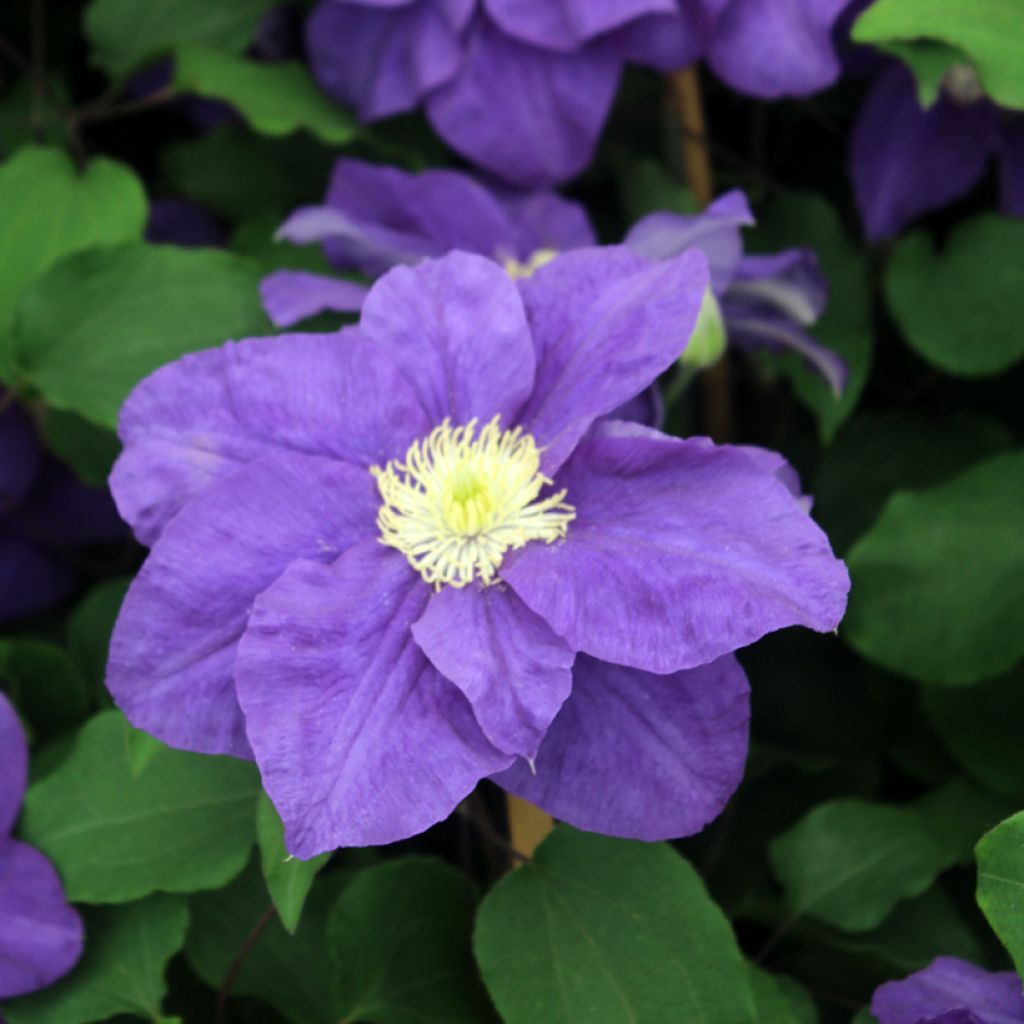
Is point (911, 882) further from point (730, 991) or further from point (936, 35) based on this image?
point (936, 35)

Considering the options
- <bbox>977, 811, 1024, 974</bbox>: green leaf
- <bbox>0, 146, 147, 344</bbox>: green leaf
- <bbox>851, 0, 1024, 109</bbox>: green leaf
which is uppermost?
<bbox>851, 0, 1024, 109</bbox>: green leaf

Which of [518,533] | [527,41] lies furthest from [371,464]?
[527,41]

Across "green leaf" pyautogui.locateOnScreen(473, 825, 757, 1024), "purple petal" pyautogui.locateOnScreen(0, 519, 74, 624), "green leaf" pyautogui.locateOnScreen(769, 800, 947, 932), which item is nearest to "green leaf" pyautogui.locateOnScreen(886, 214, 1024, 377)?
"green leaf" pyautogui.locateOnScreen(769, 800, 947, 932)

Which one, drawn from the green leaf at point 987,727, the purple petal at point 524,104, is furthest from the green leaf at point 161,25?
the green leaf at point 987,727

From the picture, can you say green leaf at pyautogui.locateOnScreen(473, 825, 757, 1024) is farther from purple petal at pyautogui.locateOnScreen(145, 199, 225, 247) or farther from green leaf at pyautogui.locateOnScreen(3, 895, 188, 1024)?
purple petal at pyautogui.locateOnScreen(145, 199, 225, 247)

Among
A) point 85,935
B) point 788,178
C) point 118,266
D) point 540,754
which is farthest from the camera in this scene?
point 788,178

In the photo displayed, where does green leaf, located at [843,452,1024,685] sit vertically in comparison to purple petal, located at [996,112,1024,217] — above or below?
below

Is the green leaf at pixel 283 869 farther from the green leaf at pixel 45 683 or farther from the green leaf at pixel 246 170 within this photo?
the green leaf at pixel 246 170
